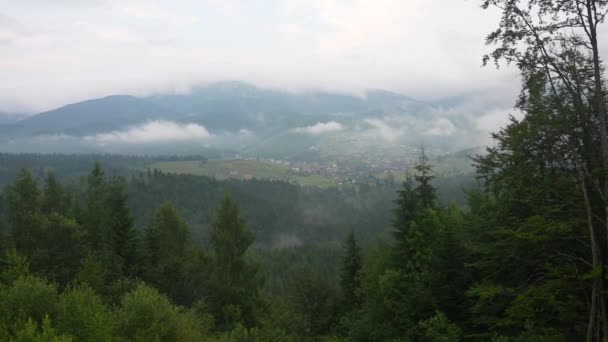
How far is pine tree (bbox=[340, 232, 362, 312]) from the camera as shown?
132ft

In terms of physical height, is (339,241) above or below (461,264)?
below

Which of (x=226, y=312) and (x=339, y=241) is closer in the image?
(x=226, y=312)

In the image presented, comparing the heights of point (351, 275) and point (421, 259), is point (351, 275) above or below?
below

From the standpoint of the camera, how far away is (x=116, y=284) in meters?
27.6

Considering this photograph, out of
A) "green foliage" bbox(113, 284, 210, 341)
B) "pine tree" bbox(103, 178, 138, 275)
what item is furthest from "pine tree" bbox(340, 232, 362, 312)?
"green foliage" bbox(113, 284, 210, 341)

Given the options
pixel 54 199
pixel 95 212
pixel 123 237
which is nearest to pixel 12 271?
pixel 123 237

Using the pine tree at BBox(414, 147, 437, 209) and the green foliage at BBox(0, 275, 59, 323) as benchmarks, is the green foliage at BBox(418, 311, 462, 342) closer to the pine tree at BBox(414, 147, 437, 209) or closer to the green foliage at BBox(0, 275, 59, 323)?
the pine tree at BBox(414, 147, 437, 209)

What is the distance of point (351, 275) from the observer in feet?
133

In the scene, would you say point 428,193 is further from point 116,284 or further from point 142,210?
point 142,210

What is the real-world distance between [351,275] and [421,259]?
57.1 ft

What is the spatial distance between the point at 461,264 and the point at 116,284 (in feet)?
76.5

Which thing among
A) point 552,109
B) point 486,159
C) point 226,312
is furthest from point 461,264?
point 226,312

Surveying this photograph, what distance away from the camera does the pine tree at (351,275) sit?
4034 cm

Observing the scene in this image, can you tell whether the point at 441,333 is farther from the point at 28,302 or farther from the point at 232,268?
the point at 232,268
